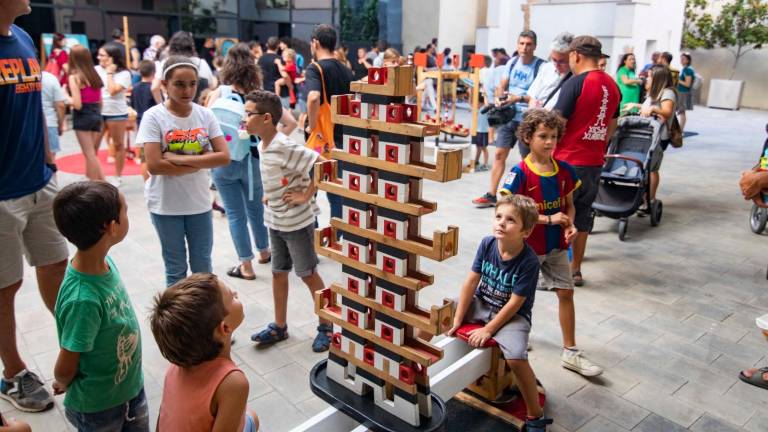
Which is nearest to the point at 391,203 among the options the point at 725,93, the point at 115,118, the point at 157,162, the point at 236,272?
the point at 157,162

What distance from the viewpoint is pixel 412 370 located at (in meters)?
2.29

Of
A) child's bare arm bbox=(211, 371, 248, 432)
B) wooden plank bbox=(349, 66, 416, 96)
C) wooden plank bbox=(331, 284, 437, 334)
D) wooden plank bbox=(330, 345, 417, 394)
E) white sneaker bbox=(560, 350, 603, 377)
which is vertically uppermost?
wooden plank bbox=(349, 66, 416, 96)

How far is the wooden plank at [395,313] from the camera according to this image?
2184 millimetres

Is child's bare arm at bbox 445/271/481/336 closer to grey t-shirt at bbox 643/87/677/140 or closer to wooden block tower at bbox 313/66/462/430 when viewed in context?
wooden block tower at bbox 313/66/462/430

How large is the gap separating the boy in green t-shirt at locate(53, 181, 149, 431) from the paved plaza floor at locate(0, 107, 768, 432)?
974 mm

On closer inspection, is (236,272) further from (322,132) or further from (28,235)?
(28,235)

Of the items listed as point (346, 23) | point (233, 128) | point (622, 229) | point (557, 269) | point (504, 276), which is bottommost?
point (622, 229)

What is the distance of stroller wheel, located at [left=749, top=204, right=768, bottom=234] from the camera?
242 inches

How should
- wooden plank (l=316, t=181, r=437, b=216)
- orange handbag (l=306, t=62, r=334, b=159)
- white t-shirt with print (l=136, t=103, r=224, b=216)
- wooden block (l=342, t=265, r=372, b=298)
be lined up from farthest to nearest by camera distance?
orange handbag (l=306, t=62, r=334, b=159) < white t-shirt with print (l=136, t=103, r=224, b=216) < wooden block (l=342, t=265, r=372, b=298) < wooden plank (l=316, t=181, r=437, b=216)

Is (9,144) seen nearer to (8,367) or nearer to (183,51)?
(8,367)

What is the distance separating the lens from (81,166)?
8219mm

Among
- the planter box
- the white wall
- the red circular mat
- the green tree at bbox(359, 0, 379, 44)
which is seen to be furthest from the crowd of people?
the green tree at bbox(359, 0, 379, 44)

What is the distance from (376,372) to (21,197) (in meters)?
1.97

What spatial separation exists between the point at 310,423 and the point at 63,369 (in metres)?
0.95
